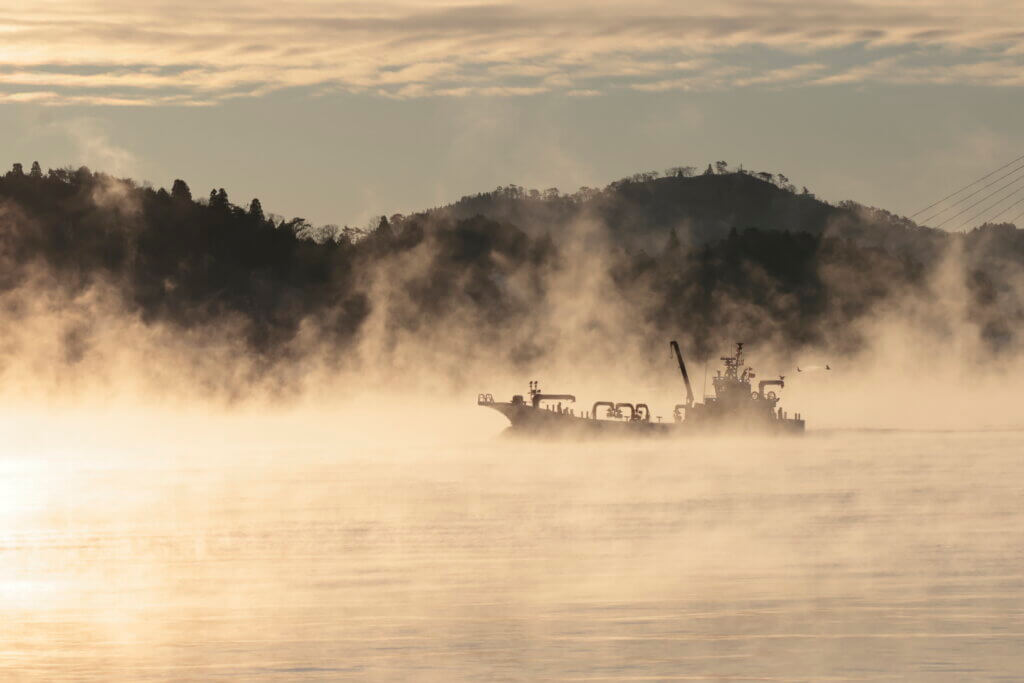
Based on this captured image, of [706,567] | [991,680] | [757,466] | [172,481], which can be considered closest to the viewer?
[991,680]

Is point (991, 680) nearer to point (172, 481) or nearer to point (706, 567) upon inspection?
point (706, 567)

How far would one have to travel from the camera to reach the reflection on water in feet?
184

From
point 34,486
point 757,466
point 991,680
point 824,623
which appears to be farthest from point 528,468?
point 991,680

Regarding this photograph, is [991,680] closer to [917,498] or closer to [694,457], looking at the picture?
[917,498]

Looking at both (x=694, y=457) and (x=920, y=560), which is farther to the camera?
(x=694, y=457)

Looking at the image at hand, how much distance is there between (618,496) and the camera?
Answer: 422 feet

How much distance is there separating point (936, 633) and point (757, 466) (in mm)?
111262

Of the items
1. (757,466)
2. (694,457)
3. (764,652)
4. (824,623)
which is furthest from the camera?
(694,457)

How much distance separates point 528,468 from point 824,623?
111 m

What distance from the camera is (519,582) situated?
75.1 m

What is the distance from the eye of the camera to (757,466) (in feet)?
563

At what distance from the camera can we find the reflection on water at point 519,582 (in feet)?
184

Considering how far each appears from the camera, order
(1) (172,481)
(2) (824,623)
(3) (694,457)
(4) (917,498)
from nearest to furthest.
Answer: (2) (824,623) → (4) (917,498) → (1) (172,481) → (3) (694,457)

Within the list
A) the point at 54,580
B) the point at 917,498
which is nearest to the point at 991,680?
the point at 54,580
